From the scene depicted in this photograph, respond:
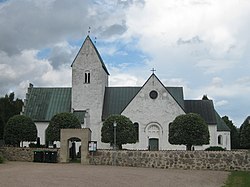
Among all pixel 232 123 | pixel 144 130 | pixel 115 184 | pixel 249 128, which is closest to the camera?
pixel 115 184

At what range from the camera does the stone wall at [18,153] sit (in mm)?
40688

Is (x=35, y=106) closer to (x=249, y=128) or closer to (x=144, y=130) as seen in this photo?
(x=144, y=130)

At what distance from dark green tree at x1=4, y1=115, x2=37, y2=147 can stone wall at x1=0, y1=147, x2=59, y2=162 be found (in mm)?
7903

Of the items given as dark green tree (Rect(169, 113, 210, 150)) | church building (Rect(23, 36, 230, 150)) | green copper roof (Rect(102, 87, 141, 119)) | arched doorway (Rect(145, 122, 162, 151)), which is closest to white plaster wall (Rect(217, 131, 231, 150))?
church building (Rect(23, 36, 230, 150))

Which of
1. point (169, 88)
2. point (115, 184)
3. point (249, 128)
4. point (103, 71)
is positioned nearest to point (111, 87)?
point (103, 71)

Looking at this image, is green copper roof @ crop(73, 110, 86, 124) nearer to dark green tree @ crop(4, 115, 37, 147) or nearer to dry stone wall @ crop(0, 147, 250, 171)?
dark green tree @ crop(4, 115, 37, 147)

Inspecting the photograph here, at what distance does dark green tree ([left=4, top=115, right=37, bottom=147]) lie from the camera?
4922 centimetres

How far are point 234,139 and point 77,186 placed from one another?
58056 mm

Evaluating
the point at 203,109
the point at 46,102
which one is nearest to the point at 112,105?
the point at 46,102

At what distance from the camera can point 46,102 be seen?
62000 millimetres

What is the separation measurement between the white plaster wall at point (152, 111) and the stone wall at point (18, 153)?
723 inches

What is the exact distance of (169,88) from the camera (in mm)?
62375

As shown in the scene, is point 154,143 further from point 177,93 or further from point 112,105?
point 177,93

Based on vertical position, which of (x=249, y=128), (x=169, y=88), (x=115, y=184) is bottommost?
(x=115, y=184)
